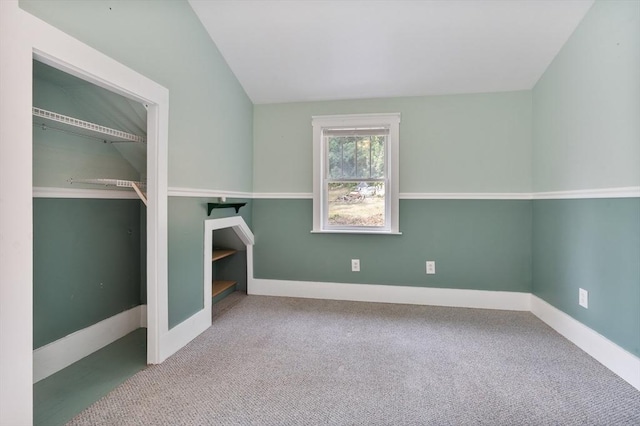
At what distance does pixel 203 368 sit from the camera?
194 centimetres

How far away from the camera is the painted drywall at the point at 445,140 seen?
9.68 feet

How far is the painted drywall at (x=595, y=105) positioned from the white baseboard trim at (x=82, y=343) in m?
3.58

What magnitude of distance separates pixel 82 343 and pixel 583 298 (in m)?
3.54

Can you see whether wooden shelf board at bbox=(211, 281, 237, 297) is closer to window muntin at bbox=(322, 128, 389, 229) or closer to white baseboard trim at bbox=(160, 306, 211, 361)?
white baseboard trim at bbox=(160, 306, 211, 361)

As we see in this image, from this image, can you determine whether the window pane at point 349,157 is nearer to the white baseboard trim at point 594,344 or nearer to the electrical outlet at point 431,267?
the electrical outlet at point 431,267

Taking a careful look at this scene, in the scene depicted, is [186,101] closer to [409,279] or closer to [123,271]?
[123,271]

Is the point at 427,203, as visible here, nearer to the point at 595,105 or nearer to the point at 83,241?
the point at 595,105

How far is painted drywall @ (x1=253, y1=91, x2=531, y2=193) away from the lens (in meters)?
2.95

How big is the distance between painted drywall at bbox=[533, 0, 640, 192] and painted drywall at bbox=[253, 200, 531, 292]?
602 mm

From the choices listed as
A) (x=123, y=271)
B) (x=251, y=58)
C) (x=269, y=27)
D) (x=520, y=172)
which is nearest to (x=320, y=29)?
(x=269, y=27)

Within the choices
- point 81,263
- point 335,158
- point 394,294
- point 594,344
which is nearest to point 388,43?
point 335,158

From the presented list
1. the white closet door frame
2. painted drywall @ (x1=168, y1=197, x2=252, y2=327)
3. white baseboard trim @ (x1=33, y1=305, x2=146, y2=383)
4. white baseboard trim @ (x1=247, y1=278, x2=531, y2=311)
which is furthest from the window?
the white closet door frame

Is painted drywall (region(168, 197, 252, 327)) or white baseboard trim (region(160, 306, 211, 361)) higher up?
painted drywall (region(168, 197, 252, 327))

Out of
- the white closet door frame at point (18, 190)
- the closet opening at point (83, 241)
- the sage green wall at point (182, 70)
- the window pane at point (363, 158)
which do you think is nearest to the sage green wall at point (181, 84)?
the sage green wall at point (182, 70)
